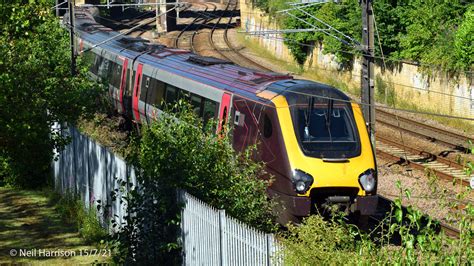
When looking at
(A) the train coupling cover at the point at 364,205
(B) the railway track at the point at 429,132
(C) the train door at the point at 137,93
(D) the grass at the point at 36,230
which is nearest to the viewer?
(D) the grass at the point at 36,230

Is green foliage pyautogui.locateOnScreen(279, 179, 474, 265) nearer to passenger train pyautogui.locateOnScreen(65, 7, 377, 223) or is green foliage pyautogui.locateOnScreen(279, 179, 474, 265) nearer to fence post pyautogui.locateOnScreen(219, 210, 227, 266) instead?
fence post pyautogui.locateOnScreen(219, 210, 227, 266)

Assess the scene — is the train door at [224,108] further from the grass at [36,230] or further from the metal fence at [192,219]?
the grass at [36,230]

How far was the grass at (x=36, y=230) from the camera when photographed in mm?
15422

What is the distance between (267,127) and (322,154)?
50.5 inches

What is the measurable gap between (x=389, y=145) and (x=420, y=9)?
411 inches

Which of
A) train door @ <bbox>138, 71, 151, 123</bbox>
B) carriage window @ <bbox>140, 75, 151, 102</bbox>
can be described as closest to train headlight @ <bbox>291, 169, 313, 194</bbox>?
train door @ <bbox>138, 71, 151, 123</bbox>

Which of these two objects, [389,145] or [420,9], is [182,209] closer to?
[389,145]

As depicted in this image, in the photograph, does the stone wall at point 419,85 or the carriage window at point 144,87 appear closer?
the carriage window at point 144,87

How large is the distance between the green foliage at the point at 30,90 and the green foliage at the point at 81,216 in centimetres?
116

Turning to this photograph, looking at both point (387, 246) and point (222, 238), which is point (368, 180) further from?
point (387, 246)

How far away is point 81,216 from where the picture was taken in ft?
58.7

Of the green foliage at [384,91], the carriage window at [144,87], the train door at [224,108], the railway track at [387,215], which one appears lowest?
the green foliage at [384,91]

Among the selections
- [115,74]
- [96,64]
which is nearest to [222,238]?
[115,74]

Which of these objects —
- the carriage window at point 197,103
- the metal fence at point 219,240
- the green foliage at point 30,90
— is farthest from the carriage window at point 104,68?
the metal fence at point 219,240
